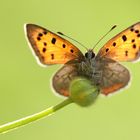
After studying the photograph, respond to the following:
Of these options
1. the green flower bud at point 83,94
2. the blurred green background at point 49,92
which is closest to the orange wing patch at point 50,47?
the green flower bud at point 83,94

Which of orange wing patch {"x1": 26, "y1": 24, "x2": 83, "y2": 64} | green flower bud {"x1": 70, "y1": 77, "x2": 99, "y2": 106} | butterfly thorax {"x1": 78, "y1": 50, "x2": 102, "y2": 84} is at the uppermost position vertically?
orange wing patch {"x1": 26, "y1": 24, "x2": 83, "y2": 64}

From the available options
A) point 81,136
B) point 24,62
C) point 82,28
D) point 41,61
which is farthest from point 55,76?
point 82,28

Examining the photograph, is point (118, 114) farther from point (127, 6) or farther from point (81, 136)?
point (127, 6)

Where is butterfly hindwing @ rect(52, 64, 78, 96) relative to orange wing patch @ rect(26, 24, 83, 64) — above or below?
below

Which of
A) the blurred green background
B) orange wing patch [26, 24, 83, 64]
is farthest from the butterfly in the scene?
the blurred green background

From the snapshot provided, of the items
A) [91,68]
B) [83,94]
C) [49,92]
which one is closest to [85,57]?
[91,68]

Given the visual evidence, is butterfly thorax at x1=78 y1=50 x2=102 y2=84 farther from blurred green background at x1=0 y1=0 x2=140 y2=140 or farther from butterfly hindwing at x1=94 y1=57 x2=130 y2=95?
blurred green background at x1=0 y1=0 x2=140 y2=140

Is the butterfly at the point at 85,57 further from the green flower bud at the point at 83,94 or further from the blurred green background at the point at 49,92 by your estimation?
the blurred green background at the point at 49,92
